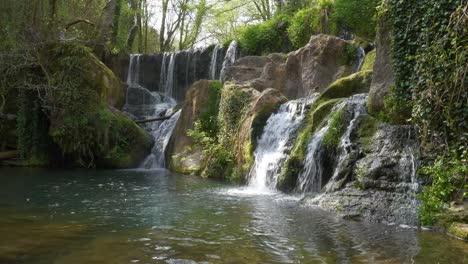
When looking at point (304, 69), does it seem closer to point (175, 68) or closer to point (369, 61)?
point (369, 61)

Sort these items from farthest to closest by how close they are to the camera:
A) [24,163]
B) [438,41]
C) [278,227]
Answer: [24,163] < [438,41] < [278,227]

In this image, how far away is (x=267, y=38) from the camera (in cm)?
2191

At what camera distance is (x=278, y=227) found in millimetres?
7043

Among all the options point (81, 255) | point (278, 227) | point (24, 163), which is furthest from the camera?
point (24, 163)

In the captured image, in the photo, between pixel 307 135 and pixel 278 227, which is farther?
pixel 307 135

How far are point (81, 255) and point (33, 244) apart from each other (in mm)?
831

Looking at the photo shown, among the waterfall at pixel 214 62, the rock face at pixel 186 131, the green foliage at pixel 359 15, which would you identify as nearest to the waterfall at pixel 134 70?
the waterfall at pixel 214 62

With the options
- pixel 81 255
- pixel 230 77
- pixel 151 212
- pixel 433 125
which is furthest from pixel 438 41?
pixel 230 77

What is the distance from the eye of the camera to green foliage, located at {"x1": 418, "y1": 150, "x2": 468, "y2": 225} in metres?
7.13

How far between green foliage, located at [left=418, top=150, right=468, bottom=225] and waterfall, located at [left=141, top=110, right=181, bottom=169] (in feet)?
39.7

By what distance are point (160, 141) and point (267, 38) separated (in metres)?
7.47

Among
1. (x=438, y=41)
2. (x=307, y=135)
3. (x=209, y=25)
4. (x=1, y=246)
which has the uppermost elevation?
(x=209, y=25)

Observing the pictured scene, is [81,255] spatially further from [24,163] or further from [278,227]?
[24,163]

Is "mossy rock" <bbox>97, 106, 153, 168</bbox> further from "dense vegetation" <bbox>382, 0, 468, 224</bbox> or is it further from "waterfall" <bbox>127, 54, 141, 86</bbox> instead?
"dense vegetation" <bbox>382, 0, 468, 224</bbox>
